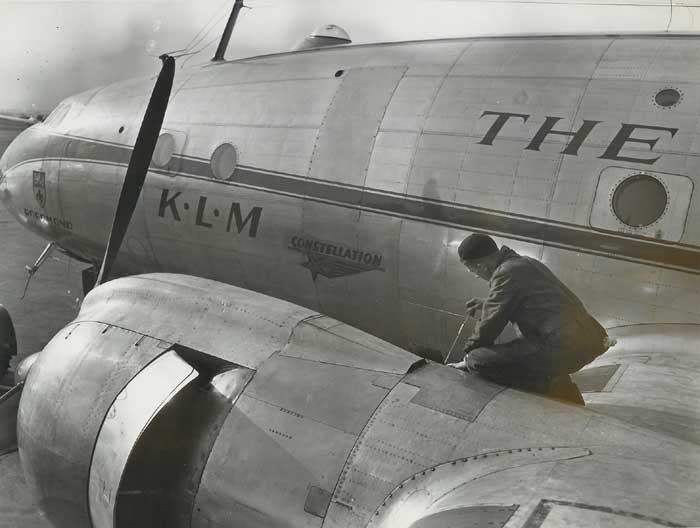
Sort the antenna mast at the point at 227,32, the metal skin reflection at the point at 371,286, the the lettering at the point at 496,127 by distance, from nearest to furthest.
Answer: the metal skin reflection at the point at 371,286 → the the lettering at the point at 496,127 → the antenna mast at the point at 227,32

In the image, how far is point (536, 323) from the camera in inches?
216

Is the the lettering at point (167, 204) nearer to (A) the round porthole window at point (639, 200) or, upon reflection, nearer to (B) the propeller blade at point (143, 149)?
(B) the propeller blade at point (143, 149)

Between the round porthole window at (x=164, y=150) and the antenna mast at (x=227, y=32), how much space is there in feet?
6.74

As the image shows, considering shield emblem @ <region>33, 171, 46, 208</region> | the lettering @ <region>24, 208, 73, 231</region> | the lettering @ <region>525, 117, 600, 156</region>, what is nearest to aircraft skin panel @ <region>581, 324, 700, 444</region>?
the lettering @ <region>525, 117, 600, 156</region>

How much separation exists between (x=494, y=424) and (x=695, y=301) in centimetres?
326

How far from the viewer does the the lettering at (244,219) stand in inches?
365

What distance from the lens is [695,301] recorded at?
6523mm

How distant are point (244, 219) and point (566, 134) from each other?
173 inches

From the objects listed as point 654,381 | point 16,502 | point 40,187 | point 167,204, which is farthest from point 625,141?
point 40,187

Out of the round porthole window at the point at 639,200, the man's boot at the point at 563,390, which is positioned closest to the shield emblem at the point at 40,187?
the round porthole window at the point at 639,200

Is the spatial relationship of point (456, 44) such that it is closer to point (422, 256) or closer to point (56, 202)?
point (422, 256)

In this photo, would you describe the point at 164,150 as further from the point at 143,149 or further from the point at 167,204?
the point at 143,149

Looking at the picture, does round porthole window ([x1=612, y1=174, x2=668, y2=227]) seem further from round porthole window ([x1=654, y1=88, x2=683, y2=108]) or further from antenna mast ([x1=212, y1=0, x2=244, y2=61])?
antenna mast ([x1=212, y1=0, x2=244, y2=61])

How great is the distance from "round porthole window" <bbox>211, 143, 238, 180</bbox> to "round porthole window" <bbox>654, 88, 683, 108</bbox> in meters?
5.43
